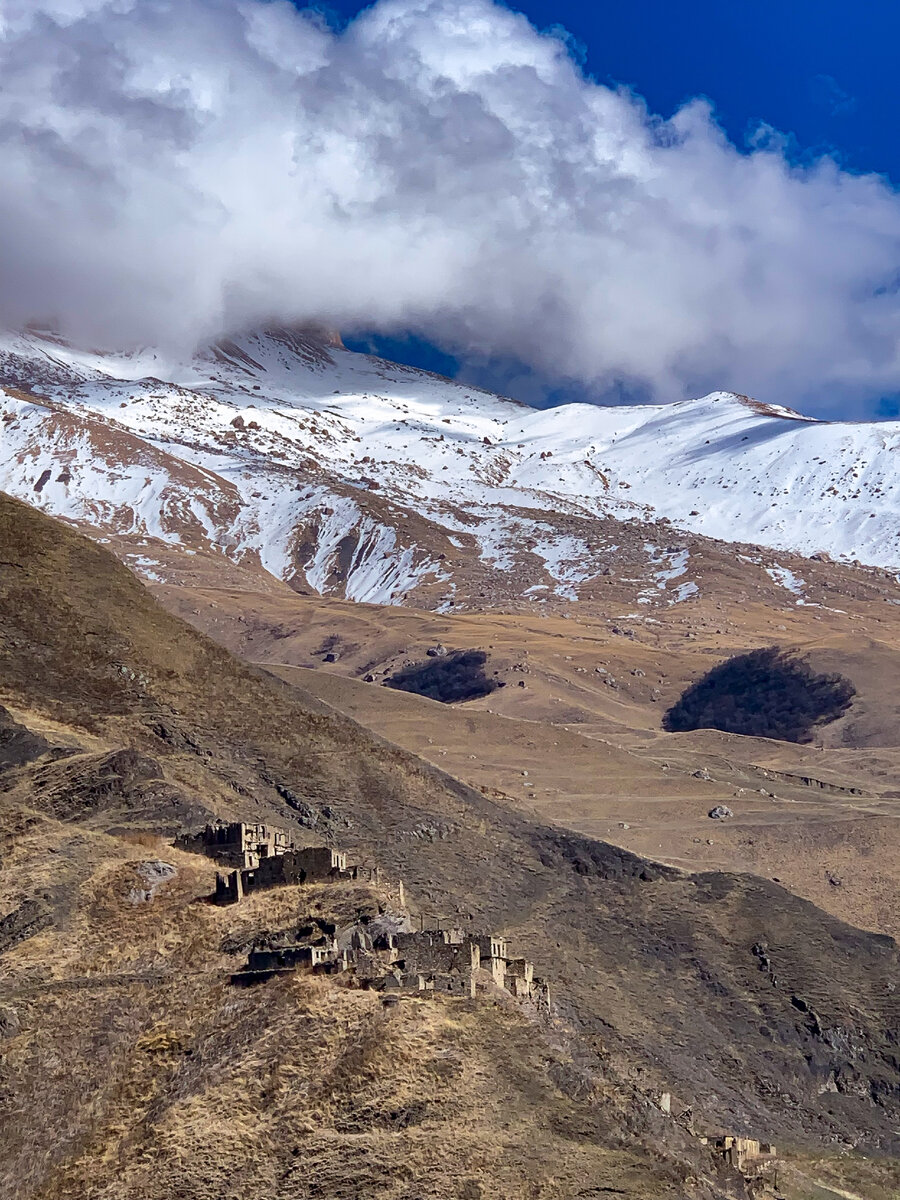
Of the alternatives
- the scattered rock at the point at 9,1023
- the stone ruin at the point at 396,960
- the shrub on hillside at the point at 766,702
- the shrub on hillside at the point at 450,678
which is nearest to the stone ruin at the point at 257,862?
the stone ruin at the point at 396,960

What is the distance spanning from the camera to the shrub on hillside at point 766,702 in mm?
153875

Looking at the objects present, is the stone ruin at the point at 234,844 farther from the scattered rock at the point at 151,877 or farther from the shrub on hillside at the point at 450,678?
the shrub on hillside at the point at 450,678

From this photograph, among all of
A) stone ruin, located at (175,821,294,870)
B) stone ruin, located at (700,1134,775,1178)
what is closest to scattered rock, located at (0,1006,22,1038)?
stone ruin, located at (175,821,294,870)

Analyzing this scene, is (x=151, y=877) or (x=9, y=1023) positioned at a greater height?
(x=151, y=877)

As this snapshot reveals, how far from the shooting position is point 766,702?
156 meters

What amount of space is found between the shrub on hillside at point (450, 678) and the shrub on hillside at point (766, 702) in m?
15.8

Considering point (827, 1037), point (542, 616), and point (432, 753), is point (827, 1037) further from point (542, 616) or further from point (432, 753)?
point (542, 616)

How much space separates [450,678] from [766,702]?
86.5 ft

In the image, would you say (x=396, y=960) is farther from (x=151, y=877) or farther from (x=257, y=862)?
(x=257, y=862)

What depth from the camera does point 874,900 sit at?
85.5 metres

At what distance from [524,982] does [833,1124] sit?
21302 millimetres

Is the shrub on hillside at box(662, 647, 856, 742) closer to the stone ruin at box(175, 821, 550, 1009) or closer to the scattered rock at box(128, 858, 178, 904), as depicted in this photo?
the scattered rock at box(128, 858, 178, 904)

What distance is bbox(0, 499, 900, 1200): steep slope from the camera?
31750mm

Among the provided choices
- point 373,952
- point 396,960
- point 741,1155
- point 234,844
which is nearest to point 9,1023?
point 373,952
